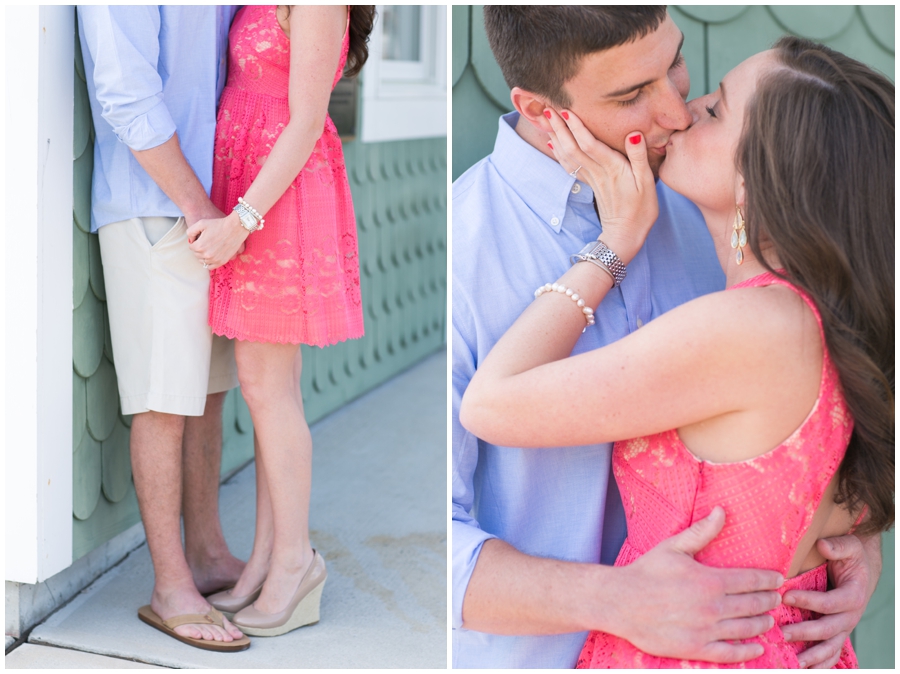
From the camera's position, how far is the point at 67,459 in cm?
217

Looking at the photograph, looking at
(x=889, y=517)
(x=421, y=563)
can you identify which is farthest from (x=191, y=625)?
(x=889, y=517)

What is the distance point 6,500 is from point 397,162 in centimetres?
307

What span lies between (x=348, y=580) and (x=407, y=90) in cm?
294

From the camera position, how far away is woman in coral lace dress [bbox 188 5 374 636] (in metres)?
1.98

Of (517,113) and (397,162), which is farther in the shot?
(397,162)

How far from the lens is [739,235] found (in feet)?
4.94

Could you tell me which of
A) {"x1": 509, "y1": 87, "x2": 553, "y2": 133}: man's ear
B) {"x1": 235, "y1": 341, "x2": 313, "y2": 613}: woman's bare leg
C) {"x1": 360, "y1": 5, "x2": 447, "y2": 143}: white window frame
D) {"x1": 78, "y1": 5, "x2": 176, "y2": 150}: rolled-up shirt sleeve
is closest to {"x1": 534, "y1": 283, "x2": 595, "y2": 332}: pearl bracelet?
{"x1": 509, "y1": 87, "x2": 553, "y2": 133}: man's ear

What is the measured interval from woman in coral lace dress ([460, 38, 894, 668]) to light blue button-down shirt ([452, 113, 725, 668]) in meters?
A: 0.12

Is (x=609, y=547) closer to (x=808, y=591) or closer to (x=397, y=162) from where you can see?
(x=808, y=591)

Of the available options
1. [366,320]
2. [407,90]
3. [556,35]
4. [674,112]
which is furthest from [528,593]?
[407,90]

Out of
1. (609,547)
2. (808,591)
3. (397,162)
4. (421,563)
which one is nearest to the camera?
(808,591)

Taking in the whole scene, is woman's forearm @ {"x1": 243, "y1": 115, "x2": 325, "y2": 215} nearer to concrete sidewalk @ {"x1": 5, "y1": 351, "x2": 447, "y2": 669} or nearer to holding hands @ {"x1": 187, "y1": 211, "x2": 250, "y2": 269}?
holding hands @ {"x1": 187, "y1": 211, "x2": 250, "y2": 269}

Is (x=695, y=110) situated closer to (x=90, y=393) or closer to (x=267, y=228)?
(x=267, y=228)

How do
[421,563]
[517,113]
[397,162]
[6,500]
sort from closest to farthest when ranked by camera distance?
[517,113] < [6,500] < [421,563] < [397,162]
